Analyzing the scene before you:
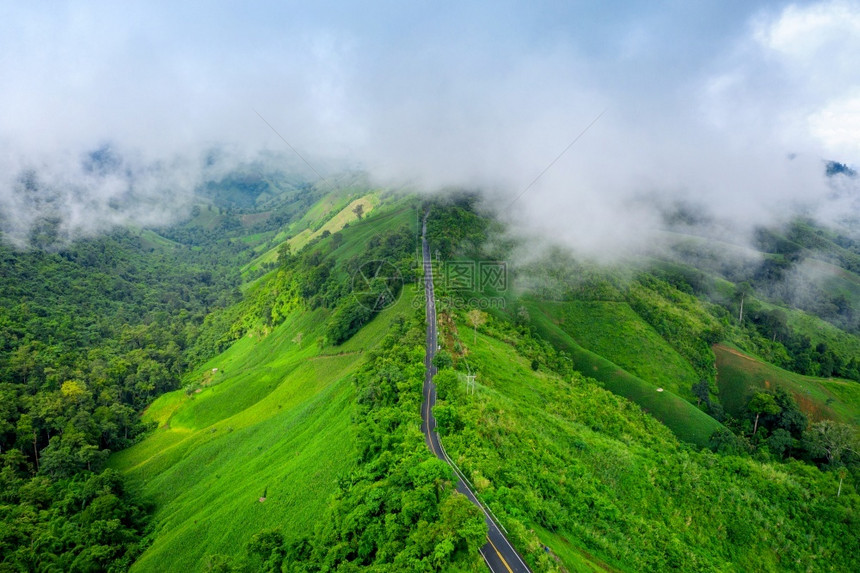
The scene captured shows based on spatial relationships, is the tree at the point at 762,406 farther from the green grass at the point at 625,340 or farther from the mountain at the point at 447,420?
the green grass at the point at 625,340

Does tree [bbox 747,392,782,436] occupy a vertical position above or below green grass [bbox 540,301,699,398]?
below

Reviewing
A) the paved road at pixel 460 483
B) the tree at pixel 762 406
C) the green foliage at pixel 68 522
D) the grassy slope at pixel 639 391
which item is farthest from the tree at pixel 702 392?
the green foliage at pixel 68 522

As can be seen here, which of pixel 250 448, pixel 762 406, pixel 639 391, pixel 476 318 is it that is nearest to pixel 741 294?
pixel 762 406

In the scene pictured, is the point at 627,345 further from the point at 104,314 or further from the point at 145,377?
the point at 104,314

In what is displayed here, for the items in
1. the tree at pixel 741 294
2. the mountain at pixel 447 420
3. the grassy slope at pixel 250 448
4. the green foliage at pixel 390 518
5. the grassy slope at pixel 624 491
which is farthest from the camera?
the tree at pixel 741 294
